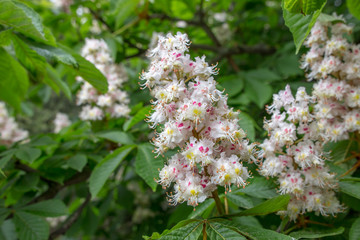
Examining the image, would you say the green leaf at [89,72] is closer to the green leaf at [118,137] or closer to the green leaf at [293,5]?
the green leaf at [118,137]

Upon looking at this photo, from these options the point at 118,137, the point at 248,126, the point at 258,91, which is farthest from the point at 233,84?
the point at 118,137

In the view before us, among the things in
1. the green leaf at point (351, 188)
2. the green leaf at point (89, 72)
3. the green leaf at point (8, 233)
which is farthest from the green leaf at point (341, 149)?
the green leaf at point (8, 233)

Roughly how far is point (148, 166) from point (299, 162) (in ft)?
2.15

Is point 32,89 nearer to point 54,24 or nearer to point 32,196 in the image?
point 54,24

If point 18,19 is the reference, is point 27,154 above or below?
below

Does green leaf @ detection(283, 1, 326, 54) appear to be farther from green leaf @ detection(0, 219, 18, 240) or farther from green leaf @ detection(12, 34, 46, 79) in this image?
green leaf @ detection(0, 219, 18, 240)

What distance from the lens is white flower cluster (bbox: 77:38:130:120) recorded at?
2.22 metres

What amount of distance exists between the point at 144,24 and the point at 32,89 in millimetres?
1362

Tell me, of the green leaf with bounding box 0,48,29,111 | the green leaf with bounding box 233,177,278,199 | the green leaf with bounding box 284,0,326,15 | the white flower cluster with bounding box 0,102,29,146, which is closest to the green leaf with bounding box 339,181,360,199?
the green leaf with bounding box 233,177,278,199

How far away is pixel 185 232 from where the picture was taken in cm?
101

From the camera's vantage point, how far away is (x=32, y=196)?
6.51 ft

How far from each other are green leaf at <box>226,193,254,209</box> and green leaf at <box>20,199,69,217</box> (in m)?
0.91

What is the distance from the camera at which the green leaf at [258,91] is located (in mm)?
2373

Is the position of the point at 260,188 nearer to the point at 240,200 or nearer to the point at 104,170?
the point at 240,200
